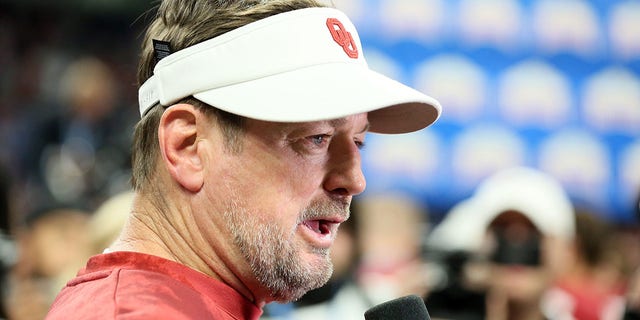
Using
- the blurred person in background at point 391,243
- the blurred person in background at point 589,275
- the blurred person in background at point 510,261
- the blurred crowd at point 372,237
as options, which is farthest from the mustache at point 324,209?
the blurred person in background at point 589,275

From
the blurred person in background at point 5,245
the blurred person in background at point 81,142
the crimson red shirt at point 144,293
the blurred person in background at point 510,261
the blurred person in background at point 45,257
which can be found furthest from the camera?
the blurred person in background at point 81,142

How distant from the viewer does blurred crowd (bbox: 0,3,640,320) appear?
13.7ft

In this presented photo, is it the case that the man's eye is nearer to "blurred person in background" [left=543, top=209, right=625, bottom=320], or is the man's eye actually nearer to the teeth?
the teeth

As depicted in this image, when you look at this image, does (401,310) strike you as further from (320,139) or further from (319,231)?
(320,139)

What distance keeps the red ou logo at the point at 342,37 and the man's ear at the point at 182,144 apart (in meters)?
0.32

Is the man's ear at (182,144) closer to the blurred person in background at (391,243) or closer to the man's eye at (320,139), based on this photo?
the man's eye at (320,139)

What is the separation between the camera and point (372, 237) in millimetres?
6551

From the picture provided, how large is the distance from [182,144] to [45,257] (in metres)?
3.10

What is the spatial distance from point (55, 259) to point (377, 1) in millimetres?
3504

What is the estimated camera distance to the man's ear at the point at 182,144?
6.33 ft

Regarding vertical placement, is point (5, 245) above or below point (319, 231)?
below

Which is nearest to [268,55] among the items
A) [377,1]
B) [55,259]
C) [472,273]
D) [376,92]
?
[376,92]

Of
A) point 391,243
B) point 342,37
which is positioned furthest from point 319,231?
point 391,243

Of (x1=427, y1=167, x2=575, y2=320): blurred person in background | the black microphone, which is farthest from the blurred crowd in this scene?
the black microphone
